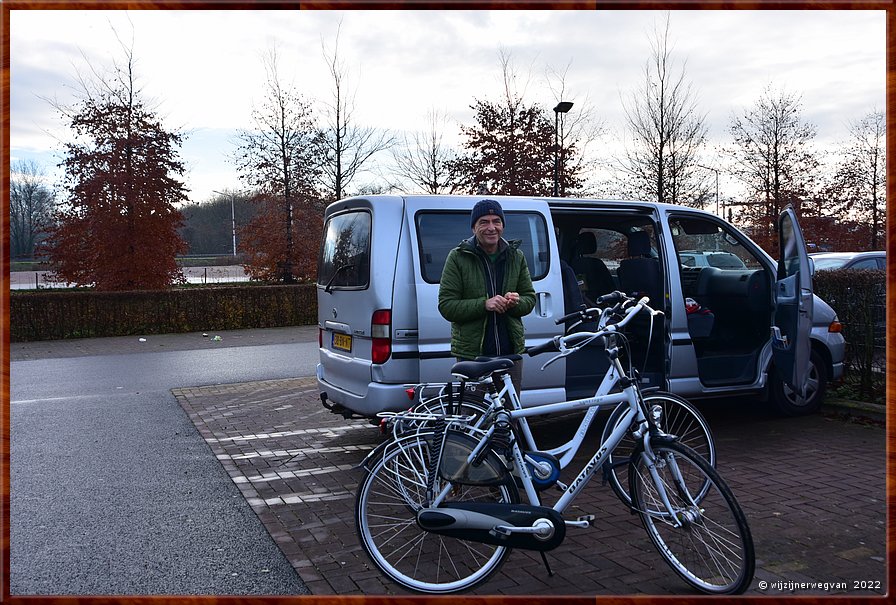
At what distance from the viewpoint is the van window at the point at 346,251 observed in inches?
250

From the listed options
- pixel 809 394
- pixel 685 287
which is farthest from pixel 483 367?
pixel 809 394

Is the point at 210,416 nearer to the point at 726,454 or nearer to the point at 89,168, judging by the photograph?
the point at 726,454

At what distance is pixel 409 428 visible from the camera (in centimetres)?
414

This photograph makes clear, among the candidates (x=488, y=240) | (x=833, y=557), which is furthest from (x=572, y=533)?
(x=488, y=240)

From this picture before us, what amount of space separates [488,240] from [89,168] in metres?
17.7

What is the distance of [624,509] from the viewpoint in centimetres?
508

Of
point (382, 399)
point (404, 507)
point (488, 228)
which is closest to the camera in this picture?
point (404, 507)

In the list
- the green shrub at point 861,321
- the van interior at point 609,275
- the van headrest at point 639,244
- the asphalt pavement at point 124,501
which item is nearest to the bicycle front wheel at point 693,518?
the asphalt pavement at point 124,501

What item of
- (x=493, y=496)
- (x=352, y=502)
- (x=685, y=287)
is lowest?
(x=352, y=502)

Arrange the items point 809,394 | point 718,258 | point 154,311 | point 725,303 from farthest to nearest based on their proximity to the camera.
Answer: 1. point 154,311
2. point 725,303
3. point 718,258
4. point 809,394

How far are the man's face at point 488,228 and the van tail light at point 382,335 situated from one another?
1.32m

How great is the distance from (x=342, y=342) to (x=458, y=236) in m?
1.31

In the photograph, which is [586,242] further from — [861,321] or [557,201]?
[861,321]

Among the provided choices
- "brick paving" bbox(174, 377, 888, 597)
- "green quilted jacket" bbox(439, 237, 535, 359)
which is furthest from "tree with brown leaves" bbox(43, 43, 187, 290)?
"green quilted jacket" bbox(439, 237, 535, 359)
